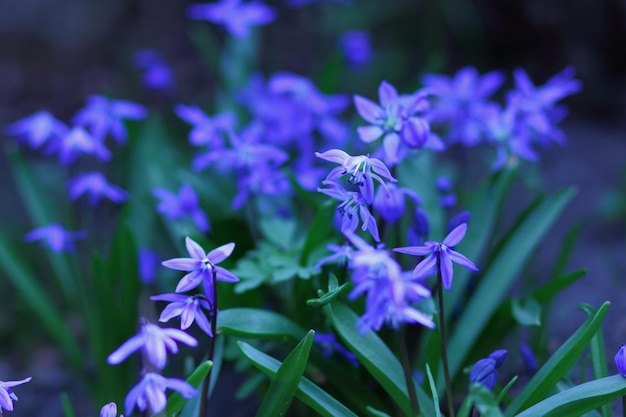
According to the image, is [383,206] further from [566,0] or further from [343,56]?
[566,0]

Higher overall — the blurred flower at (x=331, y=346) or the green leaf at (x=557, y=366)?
the green leaf at (x=557, y=366)

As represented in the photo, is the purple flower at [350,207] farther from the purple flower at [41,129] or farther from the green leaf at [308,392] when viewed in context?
the purple flower at [41,129]

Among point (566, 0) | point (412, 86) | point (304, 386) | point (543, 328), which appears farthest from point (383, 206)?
point (566, 0)

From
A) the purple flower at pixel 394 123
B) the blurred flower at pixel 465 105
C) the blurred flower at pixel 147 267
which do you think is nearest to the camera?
the purple flower at pixel 394 123

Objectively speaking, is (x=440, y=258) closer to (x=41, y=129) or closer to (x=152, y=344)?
(x=152, y=344)

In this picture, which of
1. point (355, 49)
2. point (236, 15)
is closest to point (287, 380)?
point (236, 15)

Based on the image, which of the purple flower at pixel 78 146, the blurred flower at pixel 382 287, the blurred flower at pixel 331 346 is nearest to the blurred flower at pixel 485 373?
the blurred flower at pixel 382 287

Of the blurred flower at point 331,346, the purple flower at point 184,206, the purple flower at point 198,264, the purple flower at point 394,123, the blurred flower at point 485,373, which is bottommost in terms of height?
the blurred flower at point 331,346

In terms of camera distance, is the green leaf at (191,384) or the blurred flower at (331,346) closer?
the green leaf at (191,384)

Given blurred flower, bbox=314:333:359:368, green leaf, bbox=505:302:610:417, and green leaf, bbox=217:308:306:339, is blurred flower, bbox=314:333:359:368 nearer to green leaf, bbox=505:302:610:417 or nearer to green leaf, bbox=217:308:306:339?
green leaf, bbox=217:308:306:339
